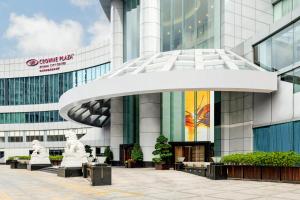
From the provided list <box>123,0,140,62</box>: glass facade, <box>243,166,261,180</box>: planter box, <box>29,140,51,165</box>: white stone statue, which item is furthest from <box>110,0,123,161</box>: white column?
<box>243,166,261,180</box>: planter box

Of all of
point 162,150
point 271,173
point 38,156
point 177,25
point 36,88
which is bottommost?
point 38,156

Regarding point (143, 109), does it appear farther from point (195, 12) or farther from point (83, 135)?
point (83, 135)

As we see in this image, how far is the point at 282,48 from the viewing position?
28.1 meters

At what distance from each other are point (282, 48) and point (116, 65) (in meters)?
22.9

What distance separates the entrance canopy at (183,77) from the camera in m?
27.8

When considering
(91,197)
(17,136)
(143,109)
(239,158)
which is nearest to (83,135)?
(17,136)

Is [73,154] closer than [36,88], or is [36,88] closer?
[73,154]

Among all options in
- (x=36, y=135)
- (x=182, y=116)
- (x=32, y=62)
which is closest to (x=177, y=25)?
(x=182, y=116)

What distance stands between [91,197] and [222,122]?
22.0 meters

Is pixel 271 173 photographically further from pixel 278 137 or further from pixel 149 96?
pixel 149 96

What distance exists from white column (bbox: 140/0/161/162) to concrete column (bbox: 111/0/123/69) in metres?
6.29

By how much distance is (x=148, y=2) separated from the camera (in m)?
40.9

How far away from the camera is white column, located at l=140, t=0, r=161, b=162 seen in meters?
39.0

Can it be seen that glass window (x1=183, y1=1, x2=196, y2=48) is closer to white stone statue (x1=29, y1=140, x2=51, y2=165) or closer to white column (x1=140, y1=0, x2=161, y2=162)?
white column (x1=140, y1=0, x2=161, y2=162)
